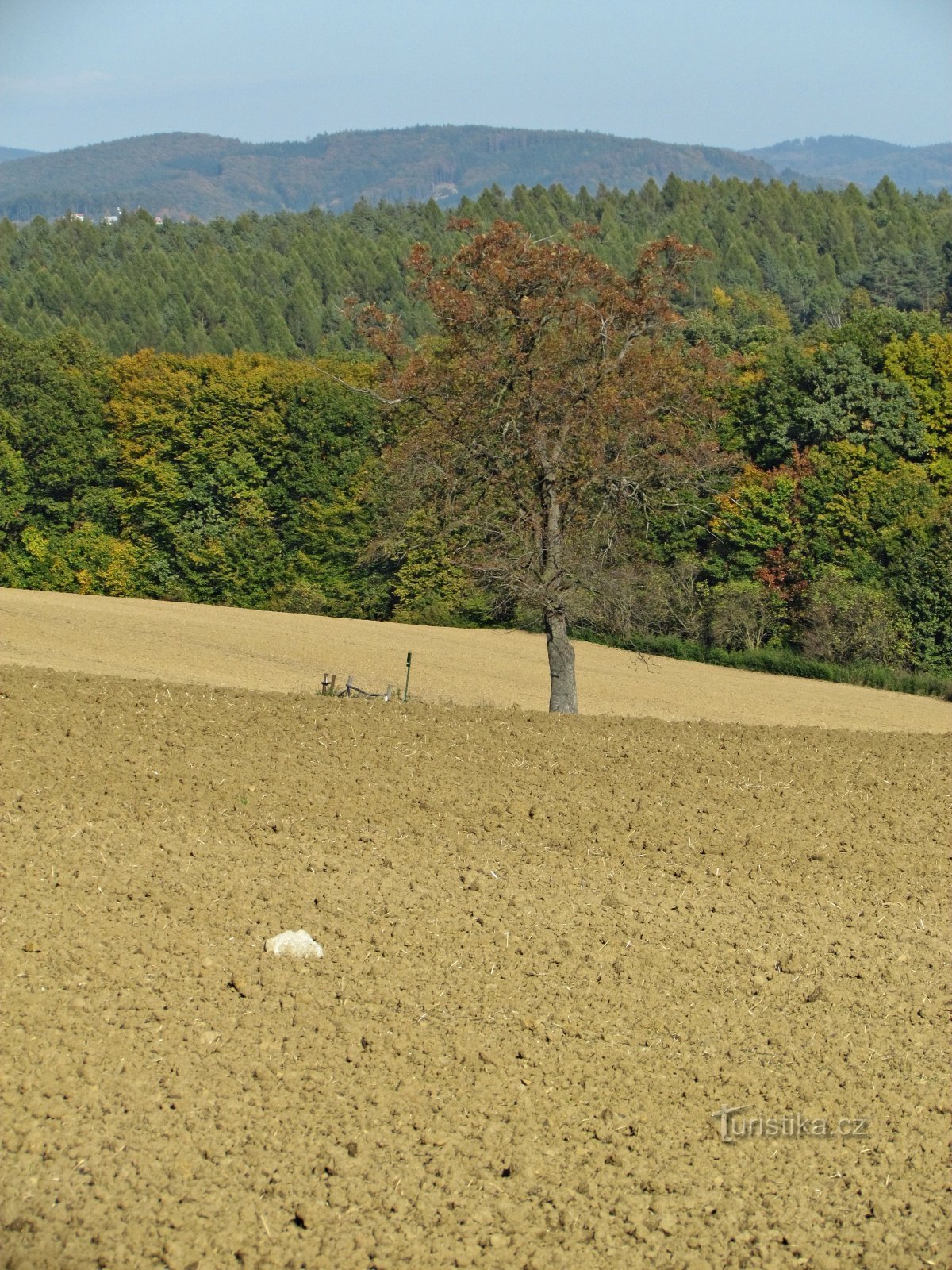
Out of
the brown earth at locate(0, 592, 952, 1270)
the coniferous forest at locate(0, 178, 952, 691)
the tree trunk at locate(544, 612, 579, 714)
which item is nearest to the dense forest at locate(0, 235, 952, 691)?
the coniferous forest at locate(0, 178, 952, 691)

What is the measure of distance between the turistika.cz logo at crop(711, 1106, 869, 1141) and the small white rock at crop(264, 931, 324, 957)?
346cm

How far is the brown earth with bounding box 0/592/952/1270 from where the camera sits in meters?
7.18

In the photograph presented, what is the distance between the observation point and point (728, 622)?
43.6 metres

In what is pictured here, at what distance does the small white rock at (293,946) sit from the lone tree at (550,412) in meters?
10.4

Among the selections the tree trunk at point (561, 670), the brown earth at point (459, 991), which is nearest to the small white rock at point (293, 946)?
the brown earth at point (459, 991)

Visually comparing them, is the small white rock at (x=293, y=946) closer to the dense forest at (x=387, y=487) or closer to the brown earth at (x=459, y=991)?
the brown earth at (x=459, y=991)

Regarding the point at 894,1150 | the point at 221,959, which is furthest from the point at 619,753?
the point at 894,1150

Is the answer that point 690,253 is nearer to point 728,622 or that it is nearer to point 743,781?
point 743,781

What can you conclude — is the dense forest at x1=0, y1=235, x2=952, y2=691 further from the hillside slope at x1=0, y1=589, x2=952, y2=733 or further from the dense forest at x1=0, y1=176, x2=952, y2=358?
the dense forest at x1=0, y1=176, x2=952, y2=358

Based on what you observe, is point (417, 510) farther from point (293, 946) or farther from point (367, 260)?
point (367, 260)

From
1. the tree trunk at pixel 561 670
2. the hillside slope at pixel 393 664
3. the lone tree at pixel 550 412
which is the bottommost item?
the hillside slope at pixel 393 664

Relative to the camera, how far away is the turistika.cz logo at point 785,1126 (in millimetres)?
8039

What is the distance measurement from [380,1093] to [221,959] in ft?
7.06

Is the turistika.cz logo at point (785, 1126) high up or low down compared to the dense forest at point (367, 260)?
down
